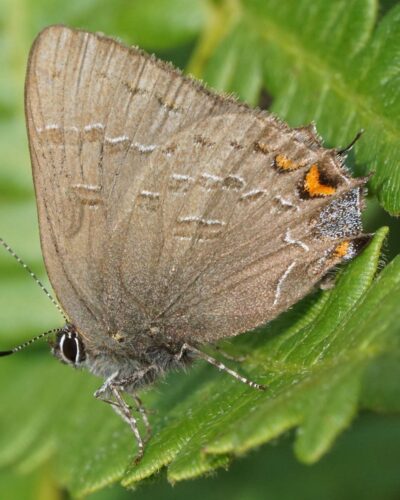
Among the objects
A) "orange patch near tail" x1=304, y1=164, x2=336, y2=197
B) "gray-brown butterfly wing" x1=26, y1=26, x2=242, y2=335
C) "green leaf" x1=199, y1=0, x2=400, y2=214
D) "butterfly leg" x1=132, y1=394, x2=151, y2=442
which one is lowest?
"butterfly leg" x1=132, y1=394, x2=151, y2=442

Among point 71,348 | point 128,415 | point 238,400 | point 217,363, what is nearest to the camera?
point 238,400

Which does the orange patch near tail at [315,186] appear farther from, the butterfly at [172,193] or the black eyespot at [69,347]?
the black eyespot at [69,347]

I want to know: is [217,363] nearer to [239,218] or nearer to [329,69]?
[239,218]

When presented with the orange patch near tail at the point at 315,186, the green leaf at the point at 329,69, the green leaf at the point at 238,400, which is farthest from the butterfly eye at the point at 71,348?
the green leaf at the point at 329,69

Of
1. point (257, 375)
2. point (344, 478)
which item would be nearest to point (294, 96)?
point (257, 375)

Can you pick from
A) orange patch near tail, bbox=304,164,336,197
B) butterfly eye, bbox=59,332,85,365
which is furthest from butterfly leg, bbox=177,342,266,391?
orange patch near tail, bbox=304,164,336,197

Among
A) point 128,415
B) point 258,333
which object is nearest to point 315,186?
point 258,333

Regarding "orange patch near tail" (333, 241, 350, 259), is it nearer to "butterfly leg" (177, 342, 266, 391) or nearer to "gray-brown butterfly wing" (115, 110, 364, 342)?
"gray-brown butterfly wing" (115, 110, 364, 342)
